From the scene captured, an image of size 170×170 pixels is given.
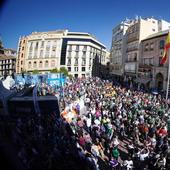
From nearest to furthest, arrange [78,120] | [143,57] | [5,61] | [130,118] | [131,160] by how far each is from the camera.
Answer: [5,61] < [131,160] < [78,120] < [130,118] < [143,57]

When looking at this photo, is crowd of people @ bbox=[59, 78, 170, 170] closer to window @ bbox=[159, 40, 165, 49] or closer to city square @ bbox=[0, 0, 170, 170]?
city square @ bbox=[0, 0, 170, 170]

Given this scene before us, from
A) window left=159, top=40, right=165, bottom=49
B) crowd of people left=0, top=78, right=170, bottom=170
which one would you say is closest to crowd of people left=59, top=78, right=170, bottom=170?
crowd of people left=0, top=78, right=170, bottom=170

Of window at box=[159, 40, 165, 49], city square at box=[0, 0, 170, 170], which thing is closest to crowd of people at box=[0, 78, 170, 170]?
city square at box=[0, 0, 170, 170]

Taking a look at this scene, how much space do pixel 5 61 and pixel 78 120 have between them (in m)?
8.34

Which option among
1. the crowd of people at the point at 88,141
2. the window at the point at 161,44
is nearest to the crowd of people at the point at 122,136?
the crowd of people at the point at 88,141

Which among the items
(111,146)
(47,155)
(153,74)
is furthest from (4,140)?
(153,74)

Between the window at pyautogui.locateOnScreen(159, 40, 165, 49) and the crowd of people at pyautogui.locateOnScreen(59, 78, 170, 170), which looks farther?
the window at pyautogui.locateOnScreen(159, 40, 165, 49)

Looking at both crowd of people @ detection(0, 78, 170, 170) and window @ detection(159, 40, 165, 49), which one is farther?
window @ detection(159, 40, 165, 49)

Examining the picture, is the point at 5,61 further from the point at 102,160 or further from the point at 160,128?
the point at 160,128

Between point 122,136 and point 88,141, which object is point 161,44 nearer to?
point 122,136

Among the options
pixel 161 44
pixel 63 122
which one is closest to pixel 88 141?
pixel 63 122

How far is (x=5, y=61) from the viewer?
26.0 ft

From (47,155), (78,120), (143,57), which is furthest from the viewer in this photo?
(143,57)

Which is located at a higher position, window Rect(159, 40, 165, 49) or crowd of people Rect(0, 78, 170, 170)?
window Rect(159, 40, 165, 49)
